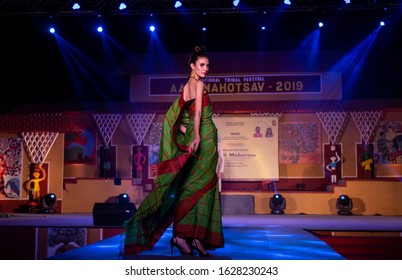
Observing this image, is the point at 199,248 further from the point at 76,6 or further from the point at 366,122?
the point at 366,122

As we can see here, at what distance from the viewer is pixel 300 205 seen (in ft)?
38.0

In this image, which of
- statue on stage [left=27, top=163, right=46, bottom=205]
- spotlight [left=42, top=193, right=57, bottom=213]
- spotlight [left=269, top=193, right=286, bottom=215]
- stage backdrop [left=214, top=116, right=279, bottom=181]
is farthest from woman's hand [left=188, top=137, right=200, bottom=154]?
statue on stage [left=27, top=163, right=46, bottom=205]

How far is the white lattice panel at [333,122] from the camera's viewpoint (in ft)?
41.2

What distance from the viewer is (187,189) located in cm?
399

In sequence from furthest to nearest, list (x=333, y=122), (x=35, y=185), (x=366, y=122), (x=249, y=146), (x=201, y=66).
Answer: (x=333, y=122), (x=249, y=146), (x=366, y=122), (x=35, y=185), (x=201, y=66)

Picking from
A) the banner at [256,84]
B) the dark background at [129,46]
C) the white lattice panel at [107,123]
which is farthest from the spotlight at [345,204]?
the white lattice panel at [107,123]

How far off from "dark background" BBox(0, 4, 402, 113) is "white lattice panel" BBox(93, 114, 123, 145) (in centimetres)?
132

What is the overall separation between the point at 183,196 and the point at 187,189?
2.6 inches

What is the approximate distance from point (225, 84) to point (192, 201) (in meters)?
9.24

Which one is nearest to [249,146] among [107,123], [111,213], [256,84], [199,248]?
[256,84]

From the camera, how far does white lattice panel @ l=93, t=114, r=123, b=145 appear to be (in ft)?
42.1

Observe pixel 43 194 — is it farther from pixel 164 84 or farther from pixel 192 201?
pixel 192 201
